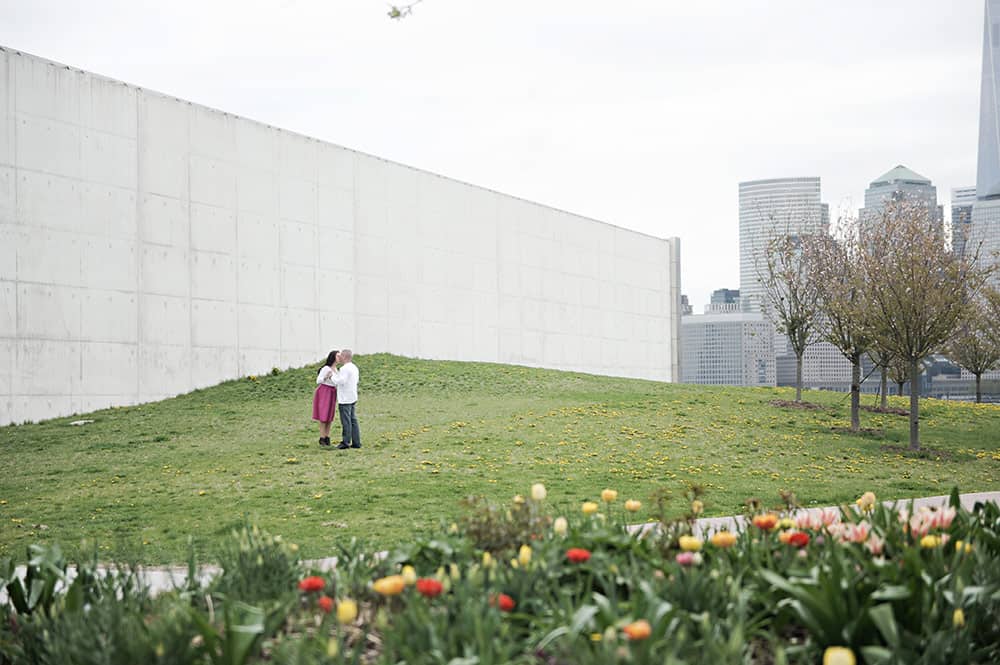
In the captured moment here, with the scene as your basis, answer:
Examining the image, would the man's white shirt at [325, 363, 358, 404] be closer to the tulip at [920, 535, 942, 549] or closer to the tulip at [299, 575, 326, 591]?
the tulip at [299, 575, 326, 591]

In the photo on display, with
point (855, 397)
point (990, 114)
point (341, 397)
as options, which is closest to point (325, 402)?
point (341, 397)

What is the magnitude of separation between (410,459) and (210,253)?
1282 cm

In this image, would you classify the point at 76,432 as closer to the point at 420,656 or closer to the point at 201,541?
the point at 201,541

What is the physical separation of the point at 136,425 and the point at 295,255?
9.18 m

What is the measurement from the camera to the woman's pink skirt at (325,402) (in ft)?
55.1

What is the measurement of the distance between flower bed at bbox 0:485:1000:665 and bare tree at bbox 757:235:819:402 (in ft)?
72.7

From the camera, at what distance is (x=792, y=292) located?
1059 inches

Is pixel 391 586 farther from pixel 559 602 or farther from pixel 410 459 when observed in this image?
pixel 410 459

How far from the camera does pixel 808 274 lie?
26422 mm

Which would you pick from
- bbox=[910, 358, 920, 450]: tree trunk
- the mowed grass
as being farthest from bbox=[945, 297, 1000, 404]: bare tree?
bbox=[910, 358, 920, 450]: tree trunk

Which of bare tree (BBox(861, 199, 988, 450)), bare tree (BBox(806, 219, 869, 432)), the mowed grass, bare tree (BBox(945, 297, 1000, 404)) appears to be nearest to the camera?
the mowed grass

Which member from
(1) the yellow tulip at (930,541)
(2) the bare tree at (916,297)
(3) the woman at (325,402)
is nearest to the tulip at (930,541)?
(1) the yellow tulip at (930,541)

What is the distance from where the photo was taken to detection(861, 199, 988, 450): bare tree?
18.3m

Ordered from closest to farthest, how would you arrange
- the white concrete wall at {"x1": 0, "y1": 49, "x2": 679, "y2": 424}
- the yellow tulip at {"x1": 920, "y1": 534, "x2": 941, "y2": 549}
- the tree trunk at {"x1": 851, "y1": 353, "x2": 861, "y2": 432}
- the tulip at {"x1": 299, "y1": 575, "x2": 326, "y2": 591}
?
the tulip at {"x1": 299, "y1": 575, "x2": 326, "y2": 591}, the yellow tulip at {"x1": 920, "y1": 534, "x2": 941, "y2": 549}, the tree trunk at {"x1": 851, "y1": 353, "x2": 861, "y2": 432}, the white concrete wall at {"x1": 0, "y1": 49, "x2": 679, "y2": 424}
